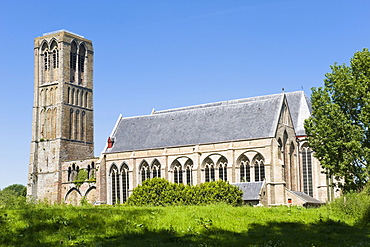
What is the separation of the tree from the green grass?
1623 centimetres

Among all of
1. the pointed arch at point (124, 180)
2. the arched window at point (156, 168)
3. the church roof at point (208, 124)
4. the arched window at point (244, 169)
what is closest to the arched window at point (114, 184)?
the pointed arch at point (124, 180)

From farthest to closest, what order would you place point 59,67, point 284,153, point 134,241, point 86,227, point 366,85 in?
1. point 59,67
2. point 284,153
3. point 366,85
4. point 86,227
5. point 134,241

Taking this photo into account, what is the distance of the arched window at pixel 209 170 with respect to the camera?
55.4m

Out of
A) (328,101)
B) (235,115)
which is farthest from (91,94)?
(328,101)

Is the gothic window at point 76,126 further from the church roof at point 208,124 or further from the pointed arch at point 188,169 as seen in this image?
the pointed arch at point 188,169

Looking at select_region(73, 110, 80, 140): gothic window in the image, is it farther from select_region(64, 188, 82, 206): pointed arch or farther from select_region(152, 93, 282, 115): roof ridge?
select_region(152, 93, 282, 115): roof ridge

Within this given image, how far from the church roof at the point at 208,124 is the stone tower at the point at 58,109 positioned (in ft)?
34.7

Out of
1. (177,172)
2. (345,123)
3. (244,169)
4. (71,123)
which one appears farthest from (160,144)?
(345,123)

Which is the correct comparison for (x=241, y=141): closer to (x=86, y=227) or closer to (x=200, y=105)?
(x=200, y=105)

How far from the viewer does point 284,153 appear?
55.2m

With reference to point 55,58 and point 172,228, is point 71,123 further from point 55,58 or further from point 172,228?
point 172,228

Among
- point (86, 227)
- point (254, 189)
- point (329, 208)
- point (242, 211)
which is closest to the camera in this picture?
point (86, 227)

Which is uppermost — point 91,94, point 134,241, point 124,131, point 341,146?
point 91,94

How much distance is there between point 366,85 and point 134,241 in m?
29.3
